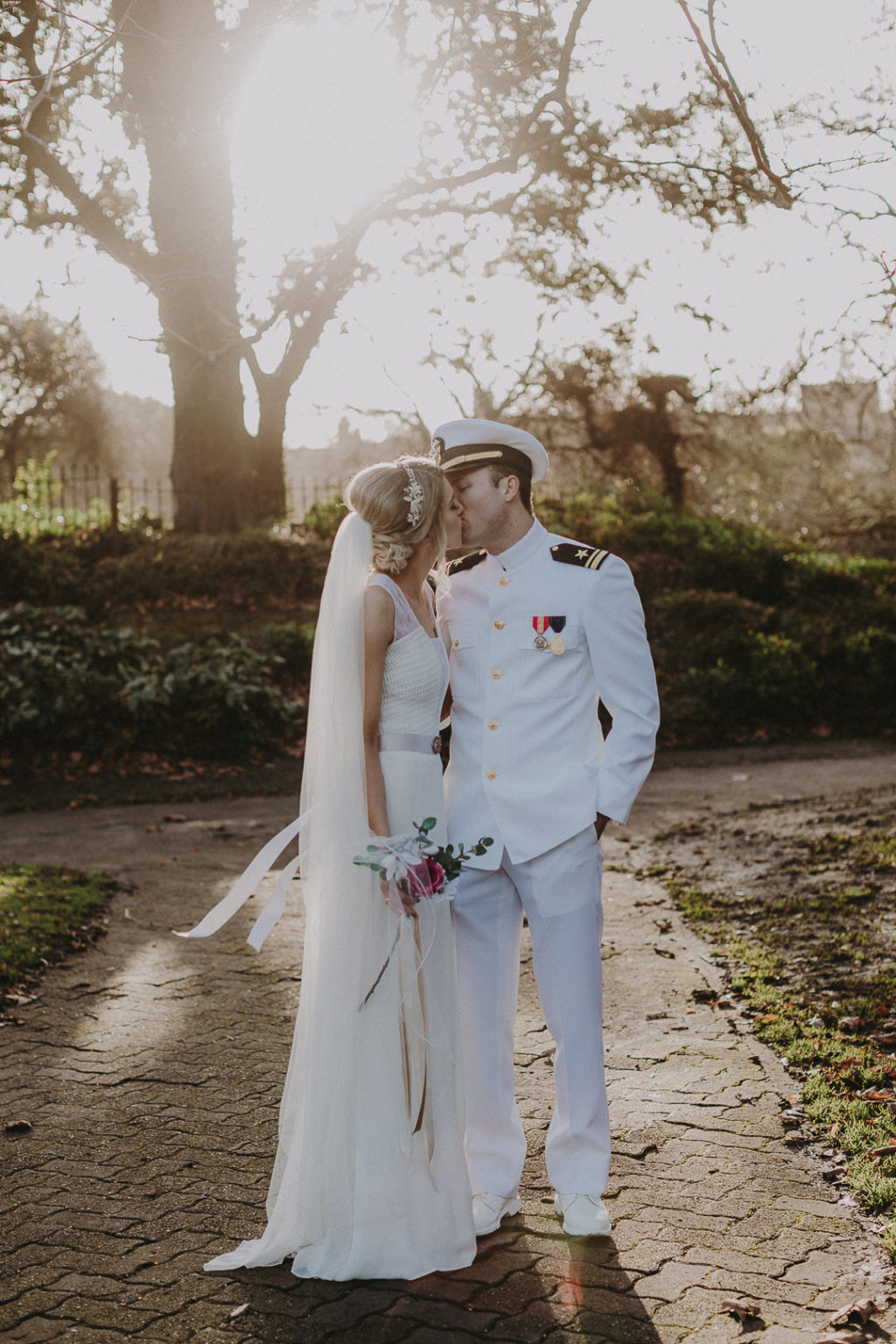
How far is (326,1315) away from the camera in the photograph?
296cm

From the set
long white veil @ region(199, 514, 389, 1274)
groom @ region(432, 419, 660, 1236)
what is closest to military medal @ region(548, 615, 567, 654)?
groom @ region(432, 419, 660, 1236)

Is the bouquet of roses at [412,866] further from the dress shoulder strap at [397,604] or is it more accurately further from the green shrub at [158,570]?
the green shrub at [158,570]

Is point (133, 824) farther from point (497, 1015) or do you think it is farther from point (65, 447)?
point (65, 447)

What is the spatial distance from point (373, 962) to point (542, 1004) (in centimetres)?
54

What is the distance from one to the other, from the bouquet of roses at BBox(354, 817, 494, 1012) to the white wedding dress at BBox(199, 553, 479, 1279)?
9cm

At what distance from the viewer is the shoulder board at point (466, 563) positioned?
377 centimetres

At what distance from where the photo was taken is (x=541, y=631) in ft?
11.4

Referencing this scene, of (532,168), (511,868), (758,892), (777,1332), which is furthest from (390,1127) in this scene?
(532,168)

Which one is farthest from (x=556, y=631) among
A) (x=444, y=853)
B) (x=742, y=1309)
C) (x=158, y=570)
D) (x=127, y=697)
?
(x=158, y=570)

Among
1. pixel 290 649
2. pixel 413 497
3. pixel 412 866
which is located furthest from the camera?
pixel 290 649

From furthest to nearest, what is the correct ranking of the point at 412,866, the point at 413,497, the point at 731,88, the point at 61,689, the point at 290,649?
the point at 290,649, the point at 61,689, the point at 731,88, the point at 413,497, the point at 412,866

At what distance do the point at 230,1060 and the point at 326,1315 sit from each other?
188cm

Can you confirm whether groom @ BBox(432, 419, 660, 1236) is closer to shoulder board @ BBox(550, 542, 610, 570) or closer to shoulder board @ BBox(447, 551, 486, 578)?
shoulder board @ BBox(550, 542, 610, 570)

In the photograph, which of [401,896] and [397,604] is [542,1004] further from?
[397,604]
